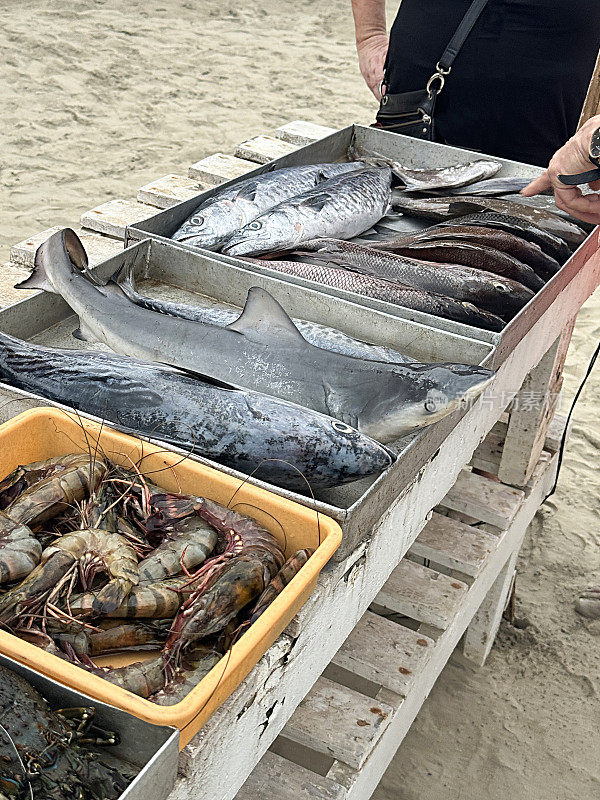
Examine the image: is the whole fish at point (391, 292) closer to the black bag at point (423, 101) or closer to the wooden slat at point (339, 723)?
the wooden slat at point (339, 723)

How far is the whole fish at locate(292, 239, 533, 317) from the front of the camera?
6.84ft

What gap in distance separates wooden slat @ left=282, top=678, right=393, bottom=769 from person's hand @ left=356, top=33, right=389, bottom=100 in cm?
238

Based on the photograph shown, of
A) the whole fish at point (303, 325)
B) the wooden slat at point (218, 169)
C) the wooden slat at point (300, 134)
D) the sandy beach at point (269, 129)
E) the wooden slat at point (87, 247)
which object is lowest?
the sandy beach at point (269, 129)

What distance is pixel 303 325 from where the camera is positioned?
188 centimetres

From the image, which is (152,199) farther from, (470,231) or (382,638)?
(382,638)

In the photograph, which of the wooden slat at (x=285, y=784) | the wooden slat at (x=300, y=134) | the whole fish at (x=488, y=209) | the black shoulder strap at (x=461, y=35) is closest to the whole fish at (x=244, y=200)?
the whole fish at (x=488, y=209)

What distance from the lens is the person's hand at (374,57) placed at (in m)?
3.45

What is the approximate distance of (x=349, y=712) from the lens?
2.01m

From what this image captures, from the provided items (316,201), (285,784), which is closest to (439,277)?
(316,201)

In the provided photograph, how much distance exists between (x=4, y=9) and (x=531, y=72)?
7293 mm

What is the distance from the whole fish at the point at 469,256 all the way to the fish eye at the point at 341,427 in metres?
0.86

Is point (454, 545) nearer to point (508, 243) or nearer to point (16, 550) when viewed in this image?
point (508, 243)

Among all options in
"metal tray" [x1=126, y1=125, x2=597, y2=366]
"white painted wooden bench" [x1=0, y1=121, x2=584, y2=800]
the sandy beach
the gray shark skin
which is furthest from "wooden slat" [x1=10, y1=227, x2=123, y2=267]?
the sandy beach

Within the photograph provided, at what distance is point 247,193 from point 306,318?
646 millimetres
